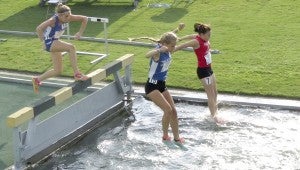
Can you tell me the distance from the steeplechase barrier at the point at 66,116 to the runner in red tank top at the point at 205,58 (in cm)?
167

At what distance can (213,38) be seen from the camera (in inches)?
592

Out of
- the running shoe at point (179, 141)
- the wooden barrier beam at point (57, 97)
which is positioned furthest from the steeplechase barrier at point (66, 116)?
the running shoe at point (179, 141)

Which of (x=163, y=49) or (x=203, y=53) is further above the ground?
(x=163, y=49)

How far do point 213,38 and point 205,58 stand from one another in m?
4.87

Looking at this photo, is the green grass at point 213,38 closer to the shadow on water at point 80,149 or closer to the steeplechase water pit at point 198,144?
→ the steeplechase water pit at point 198,144

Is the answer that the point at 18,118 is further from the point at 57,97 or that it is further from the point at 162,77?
the point at 162,77

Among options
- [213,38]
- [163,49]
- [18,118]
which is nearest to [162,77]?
[163,49]

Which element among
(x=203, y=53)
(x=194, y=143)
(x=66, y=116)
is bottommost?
(x=194, y=143)

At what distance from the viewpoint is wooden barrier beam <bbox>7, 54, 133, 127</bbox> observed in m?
8.58

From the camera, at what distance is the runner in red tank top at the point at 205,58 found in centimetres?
1005

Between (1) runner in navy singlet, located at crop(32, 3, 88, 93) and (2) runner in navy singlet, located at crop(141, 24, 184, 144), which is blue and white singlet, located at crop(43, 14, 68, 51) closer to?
(1) runner in navy singlet, located at crop(32, 3, 88, 93)

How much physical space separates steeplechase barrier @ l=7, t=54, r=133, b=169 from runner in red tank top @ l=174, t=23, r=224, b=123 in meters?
1.67

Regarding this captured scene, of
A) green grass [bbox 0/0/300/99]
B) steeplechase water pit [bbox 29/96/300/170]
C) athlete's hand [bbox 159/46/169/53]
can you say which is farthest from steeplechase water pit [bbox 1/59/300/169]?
athlete's hand [bbox 159/46/169/53]

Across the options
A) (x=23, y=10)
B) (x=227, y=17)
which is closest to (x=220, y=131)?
(x=227, y=17)
